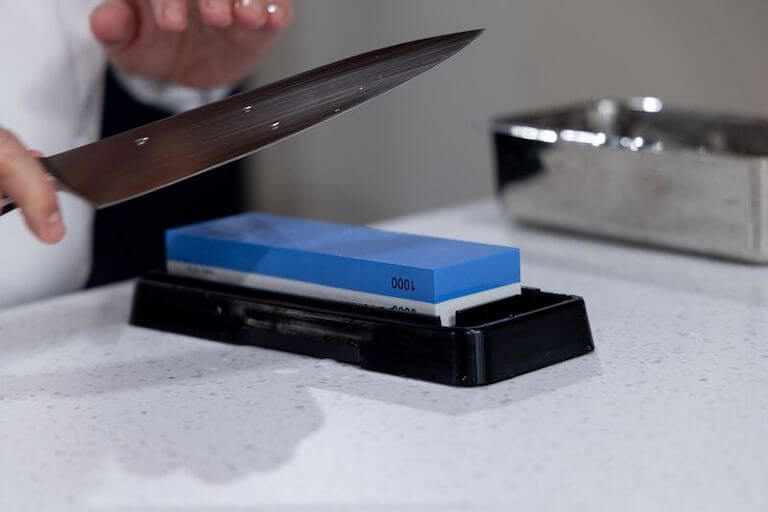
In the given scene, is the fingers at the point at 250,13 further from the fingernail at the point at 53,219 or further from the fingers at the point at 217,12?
the fingernail at the point at 53,219

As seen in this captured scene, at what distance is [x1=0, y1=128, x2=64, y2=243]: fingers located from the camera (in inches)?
18.9

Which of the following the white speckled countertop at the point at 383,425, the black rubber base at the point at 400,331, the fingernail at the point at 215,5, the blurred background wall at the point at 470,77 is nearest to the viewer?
the white speckled countertop at the point at 383,425

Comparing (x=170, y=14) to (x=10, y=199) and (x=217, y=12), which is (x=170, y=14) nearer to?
(x=217, y=12)

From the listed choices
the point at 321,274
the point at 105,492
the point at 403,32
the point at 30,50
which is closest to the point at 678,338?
the point at 321,274

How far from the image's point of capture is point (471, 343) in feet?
1.69

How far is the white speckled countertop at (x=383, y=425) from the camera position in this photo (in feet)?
1.38

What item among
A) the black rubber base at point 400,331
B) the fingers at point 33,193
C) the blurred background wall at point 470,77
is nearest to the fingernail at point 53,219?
the fingers at point 33,193

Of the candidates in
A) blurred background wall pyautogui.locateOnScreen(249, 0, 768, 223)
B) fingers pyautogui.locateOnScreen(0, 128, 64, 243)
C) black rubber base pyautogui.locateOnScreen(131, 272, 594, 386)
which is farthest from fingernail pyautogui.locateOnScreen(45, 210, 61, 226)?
blurred background wall pyautogui.locateOnScreen(249, 0, 768, 223)

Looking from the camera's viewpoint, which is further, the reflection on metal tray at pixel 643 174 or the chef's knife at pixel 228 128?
the reflection on metal tray at pixel 643 174

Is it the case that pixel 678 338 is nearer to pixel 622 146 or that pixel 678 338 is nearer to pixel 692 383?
pixel 692 383

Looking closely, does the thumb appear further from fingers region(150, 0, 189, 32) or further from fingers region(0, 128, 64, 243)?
fingers region(0, 128, 64, 243)

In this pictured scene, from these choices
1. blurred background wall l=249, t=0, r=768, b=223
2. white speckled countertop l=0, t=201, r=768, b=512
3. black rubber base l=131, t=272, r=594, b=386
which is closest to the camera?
white speckled countertop l=0, t=201, r=768, b=512

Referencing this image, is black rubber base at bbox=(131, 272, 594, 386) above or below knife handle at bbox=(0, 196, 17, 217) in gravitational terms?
below

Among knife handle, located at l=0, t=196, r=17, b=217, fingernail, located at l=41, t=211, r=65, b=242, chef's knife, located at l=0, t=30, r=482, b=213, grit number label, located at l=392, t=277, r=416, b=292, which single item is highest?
chef's knife, located at l=0, t=30, r=482, b=213
